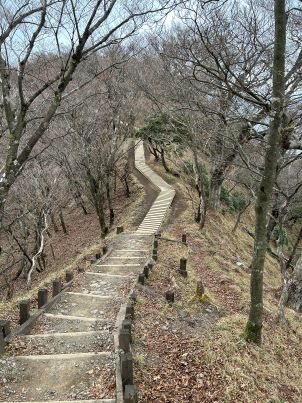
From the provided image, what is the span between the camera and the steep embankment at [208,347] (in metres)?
5.54

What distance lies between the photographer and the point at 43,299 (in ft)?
25.0

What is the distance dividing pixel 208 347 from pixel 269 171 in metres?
3.55

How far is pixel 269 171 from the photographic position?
6031mm

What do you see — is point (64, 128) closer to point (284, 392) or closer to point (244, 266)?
point (244, 266)

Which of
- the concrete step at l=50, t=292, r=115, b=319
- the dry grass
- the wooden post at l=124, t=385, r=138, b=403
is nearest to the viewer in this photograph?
the wooden post at l=124, t=385, r=138, b=403

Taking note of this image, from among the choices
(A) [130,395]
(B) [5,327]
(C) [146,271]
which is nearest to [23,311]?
(B) [5,327]

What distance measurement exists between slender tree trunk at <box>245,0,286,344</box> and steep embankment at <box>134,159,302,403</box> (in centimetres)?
56

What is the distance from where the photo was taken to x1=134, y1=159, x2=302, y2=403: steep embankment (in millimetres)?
5539

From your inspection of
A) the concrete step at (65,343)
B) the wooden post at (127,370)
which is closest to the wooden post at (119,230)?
the concrete step at (65,343)

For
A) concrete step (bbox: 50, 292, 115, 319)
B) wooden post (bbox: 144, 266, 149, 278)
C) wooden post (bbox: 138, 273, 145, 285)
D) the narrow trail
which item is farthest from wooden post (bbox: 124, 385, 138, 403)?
wooden post (bbox: 144, 266, 149, 278)

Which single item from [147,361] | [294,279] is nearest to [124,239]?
[294,279]

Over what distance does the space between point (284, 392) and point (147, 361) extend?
8.29 feet

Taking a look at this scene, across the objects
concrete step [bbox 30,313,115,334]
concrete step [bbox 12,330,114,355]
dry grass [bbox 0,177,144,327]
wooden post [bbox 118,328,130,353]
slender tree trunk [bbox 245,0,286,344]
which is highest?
slender tree trunk [bbox 245,0,286,344]

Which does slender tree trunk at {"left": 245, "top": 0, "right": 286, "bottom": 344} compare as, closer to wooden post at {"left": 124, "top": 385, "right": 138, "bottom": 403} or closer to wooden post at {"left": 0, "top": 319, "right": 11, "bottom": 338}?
wooden post at {"left": 124, "top": 385, "right": 138, "bottom": 403}
